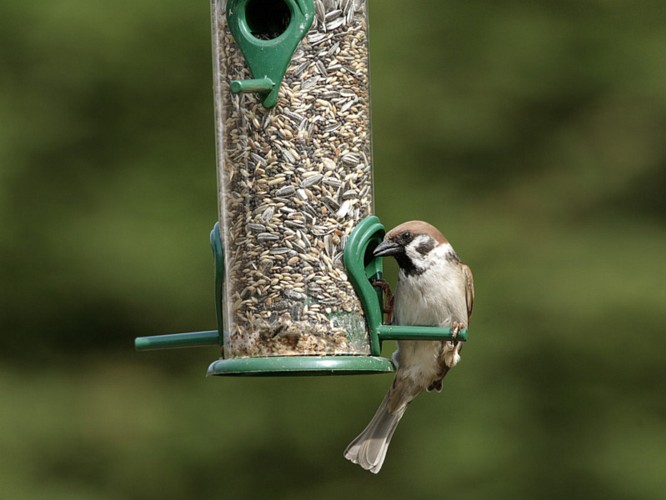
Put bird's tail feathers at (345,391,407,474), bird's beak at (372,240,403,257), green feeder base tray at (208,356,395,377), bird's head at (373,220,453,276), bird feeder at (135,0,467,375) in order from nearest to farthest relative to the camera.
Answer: green feeder base tray at (208,356,395,377) < bird feeder at (135,0,467,375) < bird's beak at (372,240,403,257) < bird's head at (373,220,453,276) < bird's tail feathers at (345,391,407,474)

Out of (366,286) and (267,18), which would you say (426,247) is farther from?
(267,18)

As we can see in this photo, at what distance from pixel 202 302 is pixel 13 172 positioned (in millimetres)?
1755

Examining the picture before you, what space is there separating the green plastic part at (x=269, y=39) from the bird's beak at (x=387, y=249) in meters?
0.68

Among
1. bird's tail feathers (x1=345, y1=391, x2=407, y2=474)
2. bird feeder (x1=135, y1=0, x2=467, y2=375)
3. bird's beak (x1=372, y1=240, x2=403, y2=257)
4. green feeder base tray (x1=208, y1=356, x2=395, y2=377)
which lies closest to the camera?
green feeder base tray (x1=208, y1=356, x2=395, y2=377)

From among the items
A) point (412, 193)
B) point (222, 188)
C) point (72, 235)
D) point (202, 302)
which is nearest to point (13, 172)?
point (72, 235)

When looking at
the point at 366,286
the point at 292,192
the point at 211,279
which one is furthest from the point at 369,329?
the point at 211,279

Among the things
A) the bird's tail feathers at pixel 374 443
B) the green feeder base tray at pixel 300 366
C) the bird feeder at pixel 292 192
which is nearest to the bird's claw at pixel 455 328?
the bird feeder at pixel 292 192

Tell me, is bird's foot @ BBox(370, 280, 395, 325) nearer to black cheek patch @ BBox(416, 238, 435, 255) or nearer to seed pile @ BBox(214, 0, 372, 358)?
black cheek patch @ BBox(416, 238, 435, 255)

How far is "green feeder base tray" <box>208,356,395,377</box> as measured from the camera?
18.5ft

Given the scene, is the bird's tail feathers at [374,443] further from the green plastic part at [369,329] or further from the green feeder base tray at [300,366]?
the green feeder base tray at [300,366]

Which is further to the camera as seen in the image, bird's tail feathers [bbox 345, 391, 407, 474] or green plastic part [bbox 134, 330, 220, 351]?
bird's tail feathers [bbox 345, 391, 407, 474]

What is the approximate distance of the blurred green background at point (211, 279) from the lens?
1082 cm

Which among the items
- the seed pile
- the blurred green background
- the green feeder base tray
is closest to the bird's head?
the seed pile

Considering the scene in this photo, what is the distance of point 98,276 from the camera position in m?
11.1
